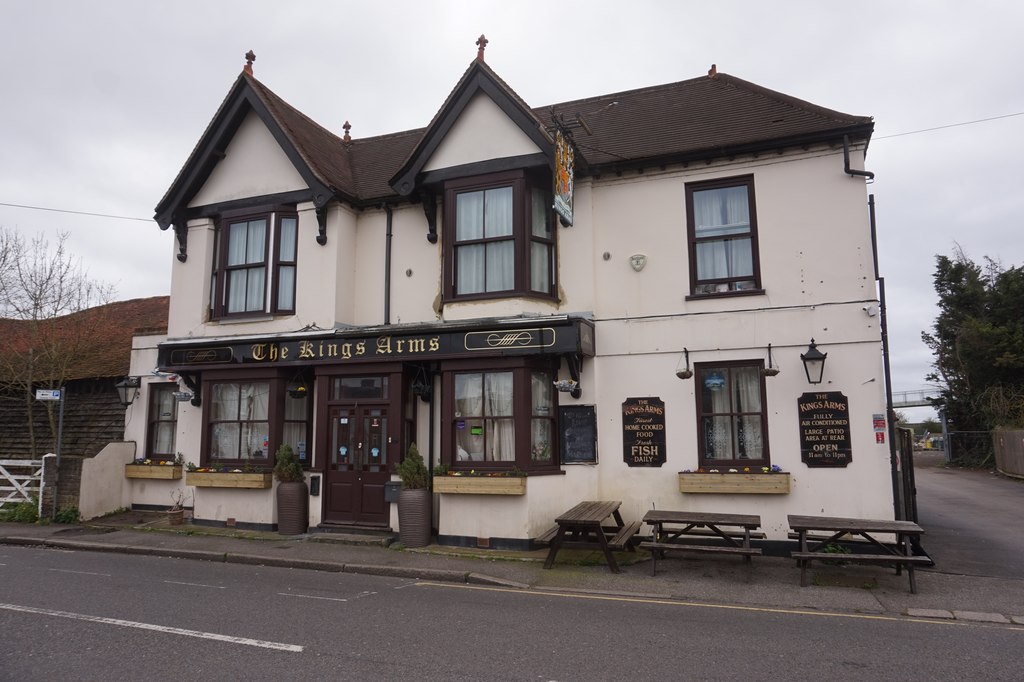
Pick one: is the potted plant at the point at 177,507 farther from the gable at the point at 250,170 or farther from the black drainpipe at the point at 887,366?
the black drainpipe at the point at 887,366

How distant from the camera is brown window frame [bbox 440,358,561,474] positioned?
452 inches

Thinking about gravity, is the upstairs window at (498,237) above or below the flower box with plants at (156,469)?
above

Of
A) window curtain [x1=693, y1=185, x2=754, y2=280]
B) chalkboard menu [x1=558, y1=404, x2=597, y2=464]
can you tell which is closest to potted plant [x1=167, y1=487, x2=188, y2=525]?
chalkboard menu [x1=558, y1=404, x2=597, y2=464]

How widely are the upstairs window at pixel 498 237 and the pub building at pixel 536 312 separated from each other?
0.04 meters

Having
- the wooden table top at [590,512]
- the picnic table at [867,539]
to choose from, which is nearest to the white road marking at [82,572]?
the wooden table top at [590,512]

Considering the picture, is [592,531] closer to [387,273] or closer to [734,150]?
[387,273]

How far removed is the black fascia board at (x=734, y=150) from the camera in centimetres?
1100

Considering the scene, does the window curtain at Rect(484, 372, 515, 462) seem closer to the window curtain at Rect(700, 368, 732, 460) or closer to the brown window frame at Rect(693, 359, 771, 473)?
the brown window frame at Rect(693, 359, 771, 473)

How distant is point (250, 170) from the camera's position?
14445 mm

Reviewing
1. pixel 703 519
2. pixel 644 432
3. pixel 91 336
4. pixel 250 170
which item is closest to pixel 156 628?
pixel 703 519

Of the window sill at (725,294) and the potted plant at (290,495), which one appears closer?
the window sill at (725,294)

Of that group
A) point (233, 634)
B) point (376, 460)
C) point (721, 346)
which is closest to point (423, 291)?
point (376, 460)

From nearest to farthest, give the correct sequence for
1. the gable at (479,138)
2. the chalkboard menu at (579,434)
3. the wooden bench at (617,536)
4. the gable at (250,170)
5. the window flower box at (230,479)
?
1. the wooden bench at (617,536)
2. the chalkboard menu at (579,434)
3. the gable at (479,138)
4. the window flower box at (230,479)
5. the gable at (250,170)

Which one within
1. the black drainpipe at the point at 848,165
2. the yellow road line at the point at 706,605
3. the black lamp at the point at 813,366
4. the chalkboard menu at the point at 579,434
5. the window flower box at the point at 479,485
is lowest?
the yellow road line at the point at 706,605
